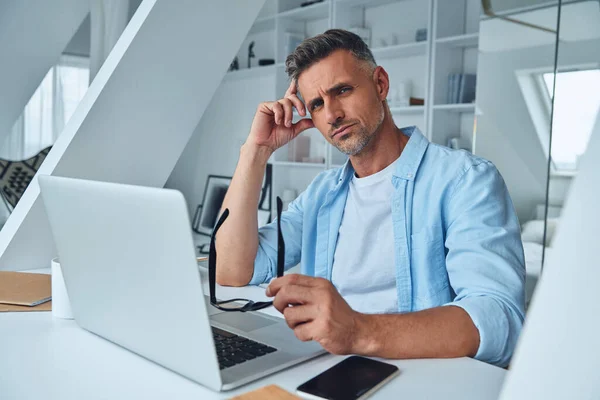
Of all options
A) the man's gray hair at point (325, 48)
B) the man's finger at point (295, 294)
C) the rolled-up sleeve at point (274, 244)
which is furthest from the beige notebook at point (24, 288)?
the man's gray hair at point (325, 48)

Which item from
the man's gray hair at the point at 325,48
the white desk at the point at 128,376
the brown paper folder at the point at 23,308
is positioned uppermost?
the man's gray hair at the point at 325,48

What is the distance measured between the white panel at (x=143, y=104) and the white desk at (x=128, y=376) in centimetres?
68

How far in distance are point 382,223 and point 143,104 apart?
2.60 feet

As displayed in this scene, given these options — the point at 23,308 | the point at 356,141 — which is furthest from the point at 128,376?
the point at 356,141

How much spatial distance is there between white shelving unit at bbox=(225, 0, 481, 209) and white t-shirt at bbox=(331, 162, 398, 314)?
1.79 meters

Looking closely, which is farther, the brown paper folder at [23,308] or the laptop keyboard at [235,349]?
the brown paper folder at [23,308]

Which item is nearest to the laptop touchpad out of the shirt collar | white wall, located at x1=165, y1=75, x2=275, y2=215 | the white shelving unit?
the shirt collar

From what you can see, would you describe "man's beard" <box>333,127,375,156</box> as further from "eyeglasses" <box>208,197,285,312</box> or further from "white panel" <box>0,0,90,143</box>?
"white panel" <box>0,0,90,143</box>

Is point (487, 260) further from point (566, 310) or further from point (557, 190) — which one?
point (557, 190)

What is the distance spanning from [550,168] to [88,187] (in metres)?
2.01

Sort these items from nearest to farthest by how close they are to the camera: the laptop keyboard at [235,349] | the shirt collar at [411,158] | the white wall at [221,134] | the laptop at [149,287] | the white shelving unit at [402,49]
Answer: the laptop at [149,287] → the laptop keyboard at [235,349] → the shirt collar at [411,158] → the white shelving unit at [402,49] → the white wall at [221,134]

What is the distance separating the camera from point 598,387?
0.45 meters

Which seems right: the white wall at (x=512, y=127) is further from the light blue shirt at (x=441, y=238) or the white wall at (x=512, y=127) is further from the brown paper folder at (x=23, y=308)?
the brown paper folder at (x=23, y=308)

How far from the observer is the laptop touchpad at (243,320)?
3.18 ft
